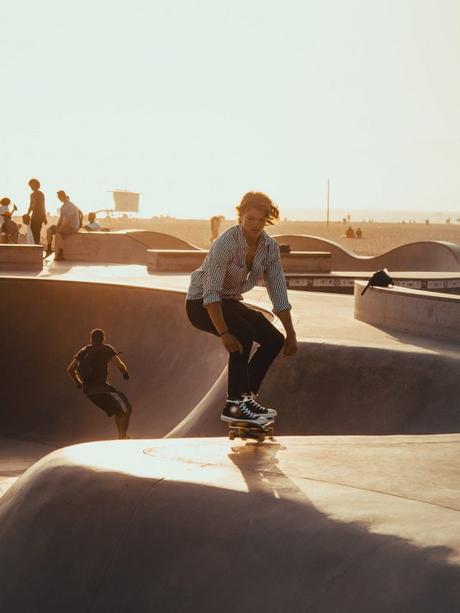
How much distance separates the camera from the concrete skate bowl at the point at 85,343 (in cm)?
1406

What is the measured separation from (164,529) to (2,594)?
974 millimetres

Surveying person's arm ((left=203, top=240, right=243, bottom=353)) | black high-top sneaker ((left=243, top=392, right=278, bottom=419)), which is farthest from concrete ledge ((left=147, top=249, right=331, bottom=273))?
person's arm ((left=203, top=240, right=243, bottom=353))

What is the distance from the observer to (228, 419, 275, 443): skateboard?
628 centimetres

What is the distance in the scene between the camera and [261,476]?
5348mm

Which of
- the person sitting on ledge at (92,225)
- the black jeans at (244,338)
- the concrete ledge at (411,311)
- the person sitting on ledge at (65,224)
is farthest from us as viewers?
the person sitting on ledge at (92,225)

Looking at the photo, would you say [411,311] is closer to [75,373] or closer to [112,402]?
[112,402]

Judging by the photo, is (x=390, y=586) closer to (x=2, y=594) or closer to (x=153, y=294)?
(x=2, y=594)

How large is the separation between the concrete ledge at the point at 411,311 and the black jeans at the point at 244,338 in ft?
22.1

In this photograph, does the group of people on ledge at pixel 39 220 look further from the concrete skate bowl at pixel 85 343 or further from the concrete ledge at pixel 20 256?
the concrete skate bowl at pixel 85 343

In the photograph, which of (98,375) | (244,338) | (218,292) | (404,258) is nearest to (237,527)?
(244,338)

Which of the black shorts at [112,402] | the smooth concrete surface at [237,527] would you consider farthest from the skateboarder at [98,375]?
the smooth concrete surface at [237,527]

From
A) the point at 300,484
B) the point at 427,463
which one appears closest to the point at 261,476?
the point at 300,484

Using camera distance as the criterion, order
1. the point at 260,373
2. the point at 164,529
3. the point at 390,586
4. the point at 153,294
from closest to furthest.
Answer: the point at 390,586 < the point at 164,529 < the point at 260,373 < the point at 153,294

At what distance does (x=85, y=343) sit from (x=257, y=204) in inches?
423
